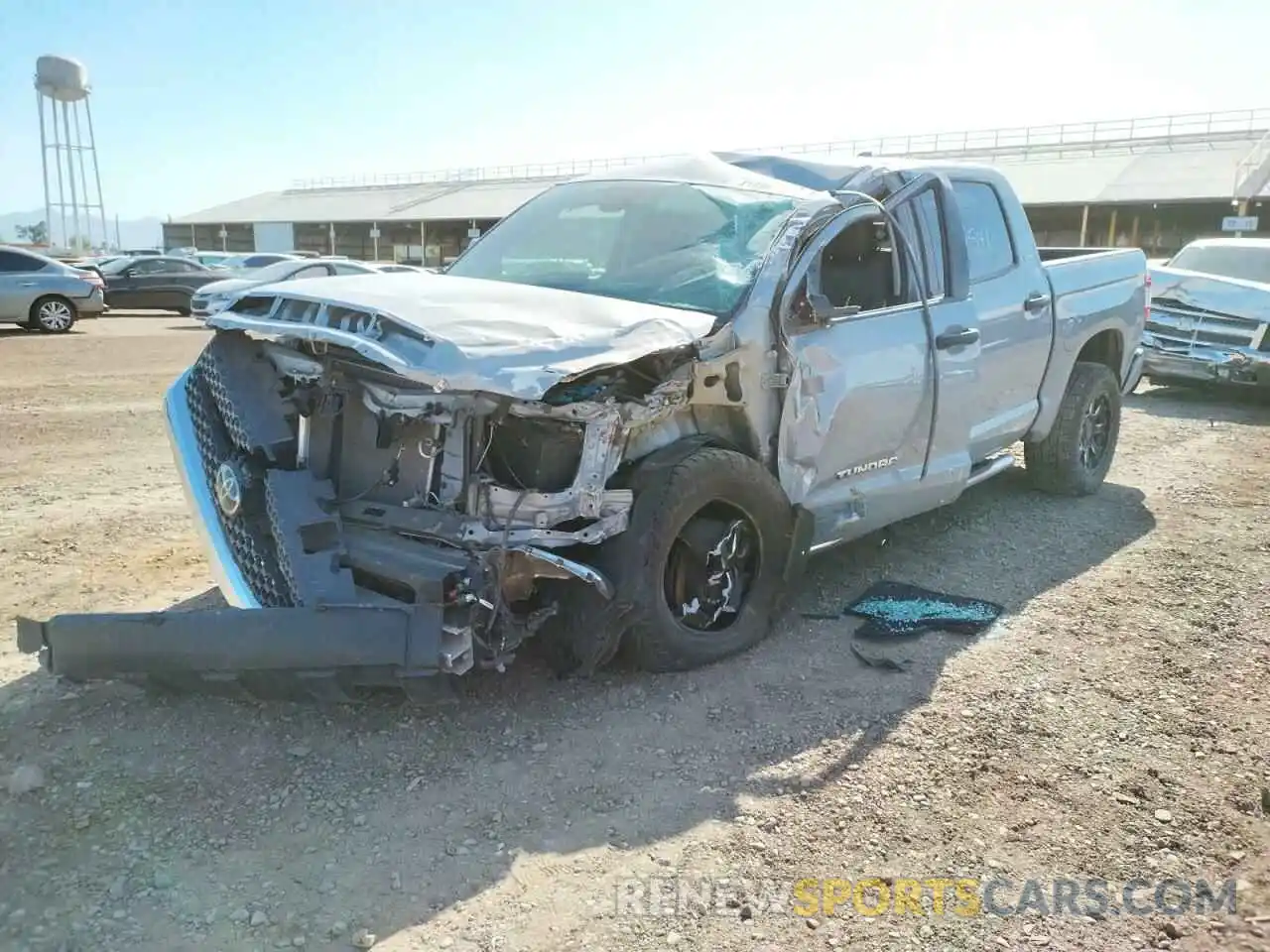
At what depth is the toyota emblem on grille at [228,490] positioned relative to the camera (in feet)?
12.6

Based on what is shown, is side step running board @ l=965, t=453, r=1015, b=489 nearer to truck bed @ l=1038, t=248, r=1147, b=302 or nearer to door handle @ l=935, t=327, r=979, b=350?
door handle @ l=935, t=327, r=979, b=350

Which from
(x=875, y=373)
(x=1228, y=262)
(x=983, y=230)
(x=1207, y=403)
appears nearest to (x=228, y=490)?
(x=875, y=373)

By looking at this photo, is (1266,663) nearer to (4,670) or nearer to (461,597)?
(461,597)

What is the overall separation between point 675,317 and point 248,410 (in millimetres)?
1701

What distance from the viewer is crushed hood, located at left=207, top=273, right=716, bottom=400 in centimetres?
334

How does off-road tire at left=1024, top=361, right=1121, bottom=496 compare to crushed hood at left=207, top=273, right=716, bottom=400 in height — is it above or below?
below

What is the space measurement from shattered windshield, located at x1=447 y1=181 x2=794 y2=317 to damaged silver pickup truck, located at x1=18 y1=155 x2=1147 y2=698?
0.02 m

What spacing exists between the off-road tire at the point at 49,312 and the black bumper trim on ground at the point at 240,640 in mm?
16625

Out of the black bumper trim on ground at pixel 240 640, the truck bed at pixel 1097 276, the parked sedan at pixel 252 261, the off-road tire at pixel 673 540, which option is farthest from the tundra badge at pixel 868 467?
the parked sedan at pixel 252 261

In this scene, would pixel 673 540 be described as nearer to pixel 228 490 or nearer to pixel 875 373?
pixel 875 373

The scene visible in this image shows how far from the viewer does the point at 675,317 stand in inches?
157

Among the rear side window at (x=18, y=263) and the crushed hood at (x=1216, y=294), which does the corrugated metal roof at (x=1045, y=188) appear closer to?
the rear side window at (x=18, y=263)

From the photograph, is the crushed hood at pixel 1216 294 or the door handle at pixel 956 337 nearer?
the door handle at pixel 956 337

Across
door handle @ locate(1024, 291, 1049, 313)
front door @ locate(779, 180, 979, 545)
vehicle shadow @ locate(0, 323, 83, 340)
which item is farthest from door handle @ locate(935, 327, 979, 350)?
vehicle shadow @ locate(0, 323, 83, 340)
